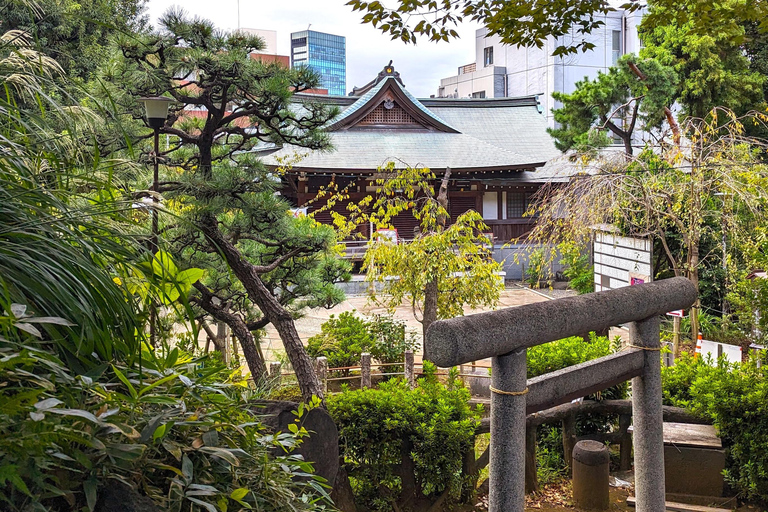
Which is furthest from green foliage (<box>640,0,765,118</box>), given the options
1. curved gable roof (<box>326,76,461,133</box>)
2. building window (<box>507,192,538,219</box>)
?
curved gable roof (<box>326,76,461,133</box>)

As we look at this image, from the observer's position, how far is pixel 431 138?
674 inches

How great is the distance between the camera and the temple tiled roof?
15406 mm

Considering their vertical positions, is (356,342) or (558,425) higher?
(356,342)

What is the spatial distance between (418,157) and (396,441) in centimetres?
1285

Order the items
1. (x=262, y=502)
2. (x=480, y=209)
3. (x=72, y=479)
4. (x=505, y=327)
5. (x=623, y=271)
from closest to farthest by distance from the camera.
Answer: (x=72, y=479)
(x=262, y=502)
(x=505, y=327)
(x=623, y=271)
(x=480, y=209)

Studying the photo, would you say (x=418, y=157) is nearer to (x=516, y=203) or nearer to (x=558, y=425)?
(x=516, y=203)

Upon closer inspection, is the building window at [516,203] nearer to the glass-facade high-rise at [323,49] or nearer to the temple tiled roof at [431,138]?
the temple tiled roof at [431,138]

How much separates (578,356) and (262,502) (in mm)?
4753

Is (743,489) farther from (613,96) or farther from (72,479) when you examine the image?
(613,96)

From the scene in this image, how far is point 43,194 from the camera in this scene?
2.86ft

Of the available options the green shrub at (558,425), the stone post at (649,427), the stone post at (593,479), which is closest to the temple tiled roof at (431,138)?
the green shrub at (558,425)

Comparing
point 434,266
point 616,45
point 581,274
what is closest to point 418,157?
point 581,274

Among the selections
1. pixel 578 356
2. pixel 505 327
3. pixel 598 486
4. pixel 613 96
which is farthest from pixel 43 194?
pixel 613 96

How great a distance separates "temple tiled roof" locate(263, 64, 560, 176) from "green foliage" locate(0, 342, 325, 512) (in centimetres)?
1328
